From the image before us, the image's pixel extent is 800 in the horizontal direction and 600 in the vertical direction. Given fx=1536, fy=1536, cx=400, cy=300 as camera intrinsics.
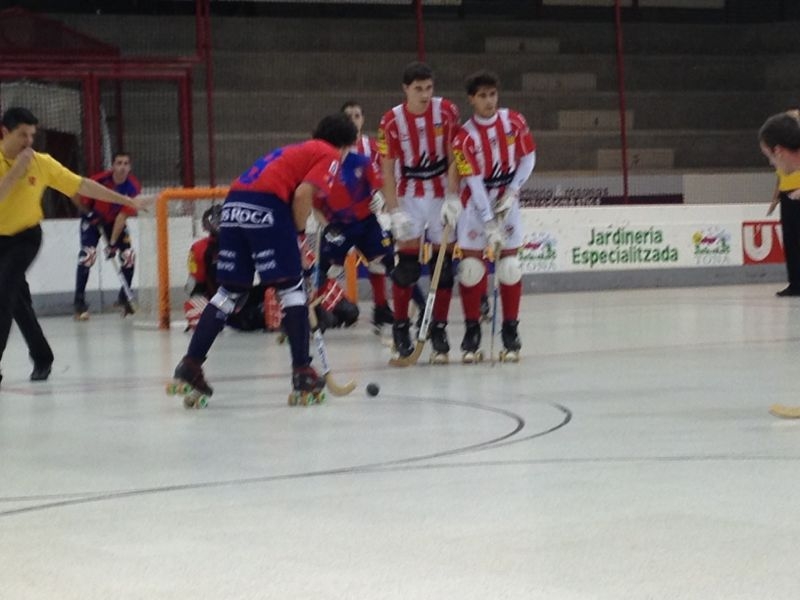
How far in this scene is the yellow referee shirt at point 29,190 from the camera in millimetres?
8203

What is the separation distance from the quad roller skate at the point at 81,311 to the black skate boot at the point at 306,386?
7.12 metres

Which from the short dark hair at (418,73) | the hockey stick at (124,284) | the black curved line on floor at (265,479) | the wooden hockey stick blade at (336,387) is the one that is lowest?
the black curved line on floor at (265,479)

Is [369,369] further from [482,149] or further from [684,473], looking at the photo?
[684,473]

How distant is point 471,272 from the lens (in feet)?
29.5

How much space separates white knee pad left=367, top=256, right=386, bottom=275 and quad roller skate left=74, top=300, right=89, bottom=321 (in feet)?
12.2

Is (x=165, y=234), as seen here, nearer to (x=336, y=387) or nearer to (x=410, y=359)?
(x=410, y=359)

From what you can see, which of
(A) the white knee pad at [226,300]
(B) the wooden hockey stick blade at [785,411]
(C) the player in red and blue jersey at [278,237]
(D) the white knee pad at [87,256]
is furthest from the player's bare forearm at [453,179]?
(D) the white knee pad at [87,256]

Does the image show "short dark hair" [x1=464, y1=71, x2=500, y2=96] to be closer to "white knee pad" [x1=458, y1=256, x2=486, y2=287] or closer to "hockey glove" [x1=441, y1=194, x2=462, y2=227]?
"hockey glove" [x1=441, y1=194, x2=462, y2=227]

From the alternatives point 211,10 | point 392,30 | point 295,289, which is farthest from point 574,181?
point 295,289

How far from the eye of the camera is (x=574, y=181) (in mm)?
17812

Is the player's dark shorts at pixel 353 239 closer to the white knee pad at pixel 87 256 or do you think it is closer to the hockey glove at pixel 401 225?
the hockey glove at pixel 401 225

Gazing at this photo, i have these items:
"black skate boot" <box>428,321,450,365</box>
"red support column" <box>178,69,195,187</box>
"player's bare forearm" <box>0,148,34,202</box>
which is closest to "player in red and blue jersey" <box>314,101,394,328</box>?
"black skate boot" <box>428,321,450,365</box>

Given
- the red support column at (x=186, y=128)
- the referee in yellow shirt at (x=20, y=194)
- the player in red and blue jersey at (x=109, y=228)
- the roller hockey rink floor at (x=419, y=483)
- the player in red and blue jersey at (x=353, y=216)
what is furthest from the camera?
the red support column at (x=186, y=128)

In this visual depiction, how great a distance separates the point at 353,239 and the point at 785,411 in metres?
4.98
